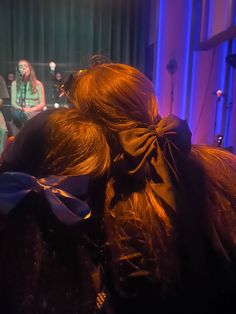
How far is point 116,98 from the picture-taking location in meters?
0.50

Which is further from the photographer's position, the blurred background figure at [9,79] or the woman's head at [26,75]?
the blurred background figure at [9,79]

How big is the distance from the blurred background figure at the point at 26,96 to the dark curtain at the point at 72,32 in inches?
31.0

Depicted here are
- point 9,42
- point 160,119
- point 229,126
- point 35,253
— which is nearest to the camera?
point 35,253

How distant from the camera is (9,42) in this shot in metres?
4.66

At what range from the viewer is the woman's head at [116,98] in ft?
1.65

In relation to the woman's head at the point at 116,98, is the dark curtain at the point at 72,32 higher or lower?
higher

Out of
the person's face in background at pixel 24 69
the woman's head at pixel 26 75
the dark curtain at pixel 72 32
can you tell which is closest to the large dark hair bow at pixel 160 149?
the woman's head at pixel 26 75

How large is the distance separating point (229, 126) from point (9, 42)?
9.21 ft

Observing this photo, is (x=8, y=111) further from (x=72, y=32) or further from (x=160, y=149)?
(x=160, y=149)

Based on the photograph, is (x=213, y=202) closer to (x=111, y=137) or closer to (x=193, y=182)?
(x=193, y=182)

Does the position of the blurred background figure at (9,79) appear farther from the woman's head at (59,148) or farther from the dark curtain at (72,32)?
the woman's head at (59,148)

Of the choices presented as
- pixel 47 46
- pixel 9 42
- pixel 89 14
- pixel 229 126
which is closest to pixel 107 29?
pixel 89 14

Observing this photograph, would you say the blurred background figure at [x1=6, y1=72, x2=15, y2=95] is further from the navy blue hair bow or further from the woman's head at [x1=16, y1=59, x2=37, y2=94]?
the navy blue hair bow

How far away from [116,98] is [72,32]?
4.57 meters
